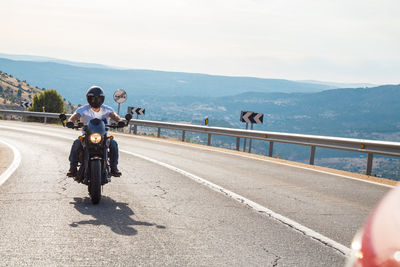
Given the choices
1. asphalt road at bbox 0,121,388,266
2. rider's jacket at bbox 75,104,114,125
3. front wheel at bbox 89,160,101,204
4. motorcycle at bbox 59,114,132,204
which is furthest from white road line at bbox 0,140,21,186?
front wheel at bbox 89,160,101,204

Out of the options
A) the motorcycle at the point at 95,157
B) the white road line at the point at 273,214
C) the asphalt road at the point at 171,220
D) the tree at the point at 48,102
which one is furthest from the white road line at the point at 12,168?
the tree at the point at 48,102

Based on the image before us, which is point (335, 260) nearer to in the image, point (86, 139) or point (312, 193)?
point (86, 139)

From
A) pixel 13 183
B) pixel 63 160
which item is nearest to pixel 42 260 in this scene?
pixel 13 183

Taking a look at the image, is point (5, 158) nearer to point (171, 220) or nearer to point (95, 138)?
point (95, 138)

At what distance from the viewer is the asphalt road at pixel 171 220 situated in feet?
16.3

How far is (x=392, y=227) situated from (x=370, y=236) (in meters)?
0.12

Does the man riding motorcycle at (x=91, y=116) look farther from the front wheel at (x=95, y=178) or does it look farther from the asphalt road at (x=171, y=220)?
the front wheel at (x=95, y=178)

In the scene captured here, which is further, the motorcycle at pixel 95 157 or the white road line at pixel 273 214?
the motorcycle at pixel 95 157

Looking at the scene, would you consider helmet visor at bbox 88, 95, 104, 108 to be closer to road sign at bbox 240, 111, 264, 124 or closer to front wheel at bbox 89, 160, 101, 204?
front wheel at bbox 89, 160, 101, 204

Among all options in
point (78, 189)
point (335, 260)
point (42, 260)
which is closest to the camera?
point (42, 260)

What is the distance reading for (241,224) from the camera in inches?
259

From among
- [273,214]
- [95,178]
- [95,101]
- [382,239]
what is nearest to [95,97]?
[95,101]

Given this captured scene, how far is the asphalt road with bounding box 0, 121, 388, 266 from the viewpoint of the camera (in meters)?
4.96

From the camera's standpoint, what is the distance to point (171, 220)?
6617 millimetres
